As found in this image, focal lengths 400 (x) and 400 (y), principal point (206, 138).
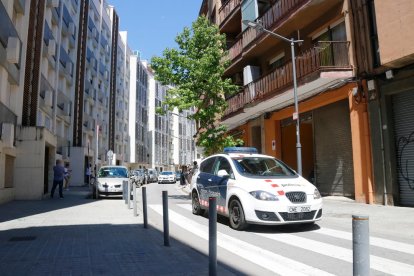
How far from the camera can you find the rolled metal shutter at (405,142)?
40.8ft

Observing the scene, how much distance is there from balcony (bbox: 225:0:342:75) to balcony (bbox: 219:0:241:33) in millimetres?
1687

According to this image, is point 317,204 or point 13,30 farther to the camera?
point 13,30

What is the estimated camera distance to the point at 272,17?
19078mm

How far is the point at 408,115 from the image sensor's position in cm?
1263

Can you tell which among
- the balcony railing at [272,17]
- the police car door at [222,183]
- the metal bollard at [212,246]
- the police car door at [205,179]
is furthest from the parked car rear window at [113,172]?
the metal bollard at [212,246]

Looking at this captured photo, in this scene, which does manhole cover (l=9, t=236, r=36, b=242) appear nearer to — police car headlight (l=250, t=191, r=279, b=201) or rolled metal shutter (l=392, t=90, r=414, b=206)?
police car headlight (l=250, t=191, r=279, b=201)

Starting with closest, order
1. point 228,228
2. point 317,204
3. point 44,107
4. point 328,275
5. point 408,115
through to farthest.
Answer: point 328,275, point 317,204, point 228,228, point 408,115, point 44,107

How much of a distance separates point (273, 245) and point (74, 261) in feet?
11.1

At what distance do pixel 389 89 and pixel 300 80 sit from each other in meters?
3.77

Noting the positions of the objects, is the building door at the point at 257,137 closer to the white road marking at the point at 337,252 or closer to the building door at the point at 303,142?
the building door at the point at 303,142

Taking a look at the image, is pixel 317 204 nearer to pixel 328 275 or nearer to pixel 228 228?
pixel 228 228

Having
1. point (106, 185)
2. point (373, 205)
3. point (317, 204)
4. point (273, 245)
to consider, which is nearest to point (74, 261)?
point (273, 245)

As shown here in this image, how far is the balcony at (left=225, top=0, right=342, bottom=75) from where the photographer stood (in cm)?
1609

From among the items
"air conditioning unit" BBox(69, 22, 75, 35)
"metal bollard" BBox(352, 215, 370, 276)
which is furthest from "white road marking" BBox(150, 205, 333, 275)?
"air conditioning unit" BBox(69, 22, 75, 35)
